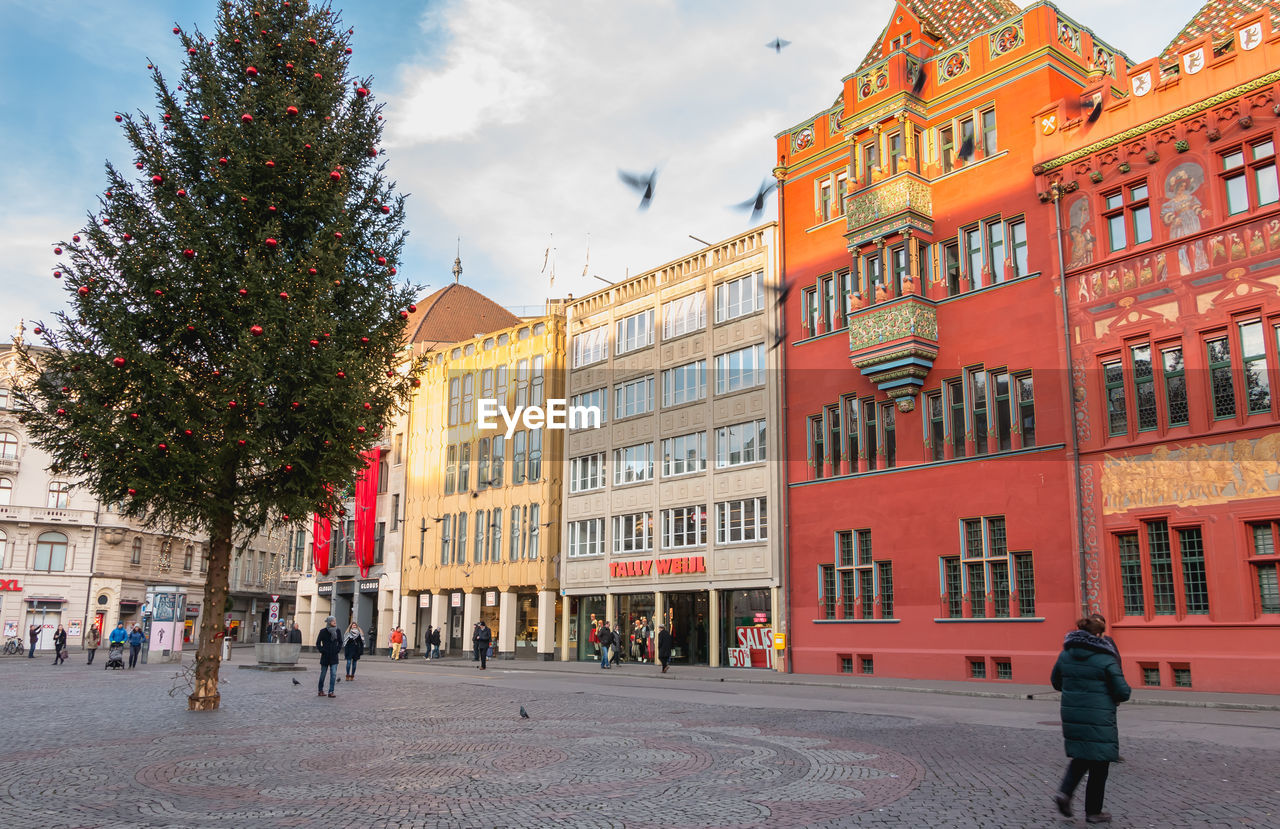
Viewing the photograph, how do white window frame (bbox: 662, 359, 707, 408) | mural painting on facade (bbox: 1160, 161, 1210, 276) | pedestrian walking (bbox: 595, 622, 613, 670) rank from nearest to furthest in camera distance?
mural painting on facade (bbox: 1160, 161, 1210, 276), pedestrian walking (bbox: 595, 622, 613, 670), white window frame (bbox: 662, 359, 707, 408)

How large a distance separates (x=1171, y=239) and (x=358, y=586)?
53.1m

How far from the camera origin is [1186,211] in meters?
27.0

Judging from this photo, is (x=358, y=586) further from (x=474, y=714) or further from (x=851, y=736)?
(x=851, y=736)

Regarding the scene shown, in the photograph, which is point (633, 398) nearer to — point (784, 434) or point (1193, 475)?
point (784, 434)

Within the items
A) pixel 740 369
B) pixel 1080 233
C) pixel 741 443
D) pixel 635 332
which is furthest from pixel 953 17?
pixel 635 332

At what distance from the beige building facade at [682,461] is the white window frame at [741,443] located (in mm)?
65

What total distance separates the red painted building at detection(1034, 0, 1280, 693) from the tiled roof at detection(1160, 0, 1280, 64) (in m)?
1.82

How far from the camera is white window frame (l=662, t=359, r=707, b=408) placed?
44625 millimetres

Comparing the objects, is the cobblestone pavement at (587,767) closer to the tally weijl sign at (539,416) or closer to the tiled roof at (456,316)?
the tally weijl sign at (539,416)

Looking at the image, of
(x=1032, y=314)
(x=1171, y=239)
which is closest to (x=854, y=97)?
(x=1032, y=314)

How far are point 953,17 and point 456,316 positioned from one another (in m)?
46.0

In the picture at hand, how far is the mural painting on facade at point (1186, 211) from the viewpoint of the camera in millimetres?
26641

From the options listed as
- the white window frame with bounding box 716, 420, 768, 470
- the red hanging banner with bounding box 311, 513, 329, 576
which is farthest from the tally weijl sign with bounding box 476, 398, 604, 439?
the red hanging banner with bounding box 311, 513, 329, 576

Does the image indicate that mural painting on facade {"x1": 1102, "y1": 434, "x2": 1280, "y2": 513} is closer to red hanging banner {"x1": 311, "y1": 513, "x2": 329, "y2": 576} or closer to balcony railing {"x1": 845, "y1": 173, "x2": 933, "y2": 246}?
balcony railing {"x1": 845, "y1": 173, "x2": 933, "y2": 246}
